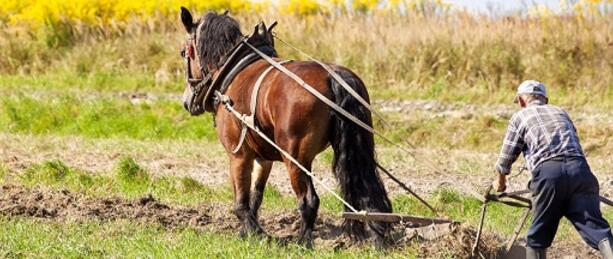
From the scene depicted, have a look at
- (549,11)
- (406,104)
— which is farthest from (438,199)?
(549,11)

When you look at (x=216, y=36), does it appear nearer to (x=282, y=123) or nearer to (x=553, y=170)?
(x=282, y=123)

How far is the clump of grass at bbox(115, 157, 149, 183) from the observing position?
42.5ft

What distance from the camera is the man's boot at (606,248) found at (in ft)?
25.2

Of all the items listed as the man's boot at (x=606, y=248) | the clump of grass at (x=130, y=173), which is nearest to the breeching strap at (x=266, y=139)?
the man's boot at (x=606, y=248)

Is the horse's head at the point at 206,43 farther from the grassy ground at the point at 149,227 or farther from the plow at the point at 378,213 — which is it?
the grassy ground at the point at 149,227

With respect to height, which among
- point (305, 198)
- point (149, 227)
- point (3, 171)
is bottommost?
point (3, 171)

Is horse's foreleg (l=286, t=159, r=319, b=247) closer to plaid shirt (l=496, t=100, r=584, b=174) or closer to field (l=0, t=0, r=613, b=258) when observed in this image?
field (l=0, t=0, r=613, b=258)

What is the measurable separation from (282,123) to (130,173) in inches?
173

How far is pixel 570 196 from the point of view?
310 inches

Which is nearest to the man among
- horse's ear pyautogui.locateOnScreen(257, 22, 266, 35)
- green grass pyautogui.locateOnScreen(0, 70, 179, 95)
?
horse's ear pyautogui.locateOnScreen(257, 22, 266, 35)

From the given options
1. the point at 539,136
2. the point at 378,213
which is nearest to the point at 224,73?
the point at 378,213

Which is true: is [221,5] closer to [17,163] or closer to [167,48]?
[167,48]

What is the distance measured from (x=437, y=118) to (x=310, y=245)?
867cm

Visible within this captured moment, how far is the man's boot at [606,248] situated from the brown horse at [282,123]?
1.75 metres
